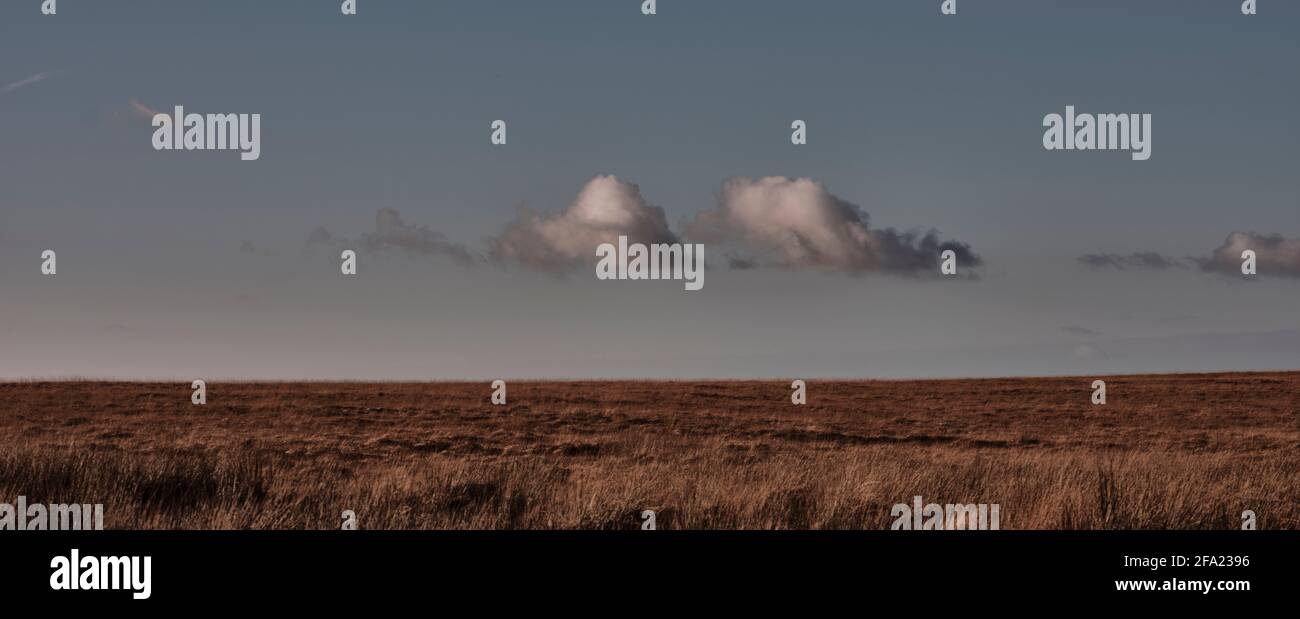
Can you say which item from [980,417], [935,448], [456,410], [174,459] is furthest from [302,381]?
[174,459]

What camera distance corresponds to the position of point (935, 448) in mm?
36469

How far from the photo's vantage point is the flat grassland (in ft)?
43.7

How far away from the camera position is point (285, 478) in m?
17.2

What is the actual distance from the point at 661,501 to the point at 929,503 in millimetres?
4013

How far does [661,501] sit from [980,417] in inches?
1676

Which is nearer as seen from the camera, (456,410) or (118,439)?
(118,439)

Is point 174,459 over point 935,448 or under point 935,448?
over

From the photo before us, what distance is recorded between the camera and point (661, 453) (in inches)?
1161

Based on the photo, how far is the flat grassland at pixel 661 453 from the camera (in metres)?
13.3
